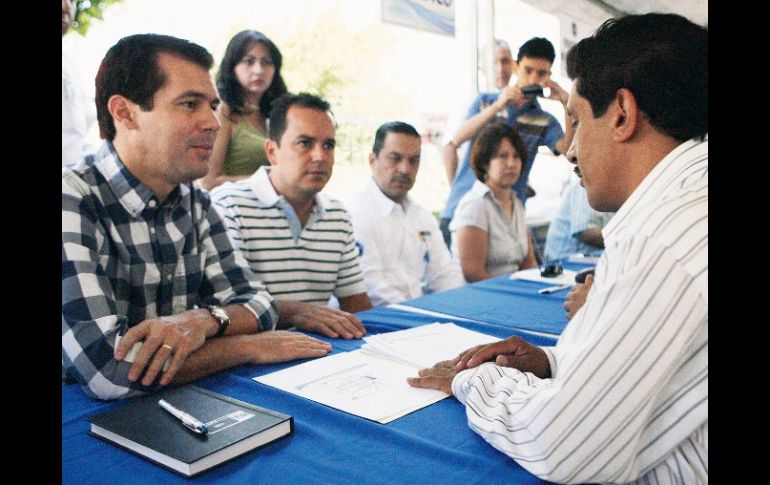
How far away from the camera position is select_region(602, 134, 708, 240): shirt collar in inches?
27.1

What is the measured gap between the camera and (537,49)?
1.33 m

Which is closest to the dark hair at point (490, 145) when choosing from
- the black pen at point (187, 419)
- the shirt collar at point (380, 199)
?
the shirt collar at point (380, 199)

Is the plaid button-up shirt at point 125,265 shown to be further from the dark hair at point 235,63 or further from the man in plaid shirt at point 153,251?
the dark hair at point 235,63

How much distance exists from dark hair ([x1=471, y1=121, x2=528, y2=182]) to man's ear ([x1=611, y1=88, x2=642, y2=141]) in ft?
5.87

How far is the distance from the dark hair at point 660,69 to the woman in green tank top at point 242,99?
5.65ft

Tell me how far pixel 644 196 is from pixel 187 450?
0.61 metres

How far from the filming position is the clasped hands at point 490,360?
941 mm

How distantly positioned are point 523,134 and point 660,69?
1853 mm

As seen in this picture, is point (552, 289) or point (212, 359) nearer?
point (212, 359)

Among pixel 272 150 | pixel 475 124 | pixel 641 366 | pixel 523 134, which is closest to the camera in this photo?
pixel 641 366

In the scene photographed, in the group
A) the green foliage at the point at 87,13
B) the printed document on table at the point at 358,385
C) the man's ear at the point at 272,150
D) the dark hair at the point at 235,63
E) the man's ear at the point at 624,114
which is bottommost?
the printed document on table at the point at 358,385

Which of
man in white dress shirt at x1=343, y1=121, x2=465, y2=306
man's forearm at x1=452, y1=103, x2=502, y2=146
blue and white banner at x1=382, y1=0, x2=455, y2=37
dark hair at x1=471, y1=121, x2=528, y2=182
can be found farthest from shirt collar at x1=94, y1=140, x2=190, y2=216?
blue and white banner at x1=382, y1=0, x2=455, y2=37

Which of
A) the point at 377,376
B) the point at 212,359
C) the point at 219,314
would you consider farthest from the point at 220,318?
the point at 377,376

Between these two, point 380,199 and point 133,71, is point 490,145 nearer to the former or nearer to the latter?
point 380,199
